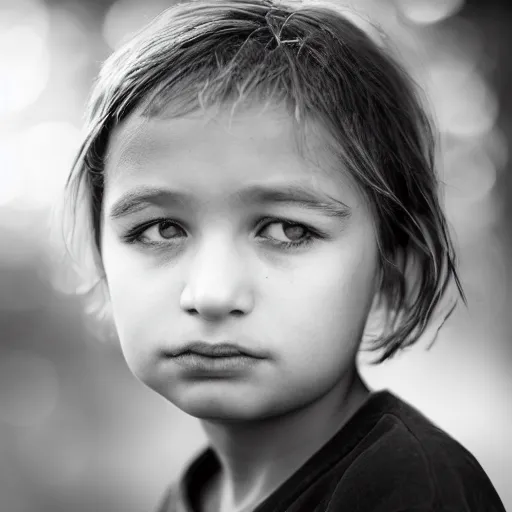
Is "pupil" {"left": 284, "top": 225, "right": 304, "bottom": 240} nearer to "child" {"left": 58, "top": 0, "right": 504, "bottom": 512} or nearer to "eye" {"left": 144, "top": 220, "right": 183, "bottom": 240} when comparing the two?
"child" {"left": 58, "top": 0, "right": 504, "bottom": 512}

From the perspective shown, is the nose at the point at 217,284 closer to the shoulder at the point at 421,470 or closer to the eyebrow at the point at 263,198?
the eyebrow at the point at 263,198

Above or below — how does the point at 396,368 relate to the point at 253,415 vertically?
below

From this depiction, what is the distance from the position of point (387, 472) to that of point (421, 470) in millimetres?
40

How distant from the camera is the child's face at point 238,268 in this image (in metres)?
0.93

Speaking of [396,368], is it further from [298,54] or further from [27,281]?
[298,54]

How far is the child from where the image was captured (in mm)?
931

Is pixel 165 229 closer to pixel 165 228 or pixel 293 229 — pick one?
pixel 165 228

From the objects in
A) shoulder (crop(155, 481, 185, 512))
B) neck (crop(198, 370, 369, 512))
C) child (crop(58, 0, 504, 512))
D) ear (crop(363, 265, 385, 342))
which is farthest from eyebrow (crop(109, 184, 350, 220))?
shoulder (crop(155, 481, 185, 512))

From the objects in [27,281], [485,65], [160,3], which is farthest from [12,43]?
[485,65]

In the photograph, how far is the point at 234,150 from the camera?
94 cm

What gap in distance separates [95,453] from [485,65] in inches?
108

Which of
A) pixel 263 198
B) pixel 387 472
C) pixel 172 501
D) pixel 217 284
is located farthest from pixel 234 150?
pixel 172 501

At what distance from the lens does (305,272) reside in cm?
96

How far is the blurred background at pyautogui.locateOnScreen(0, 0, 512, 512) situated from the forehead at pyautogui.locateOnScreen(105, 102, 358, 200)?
2.16 m
